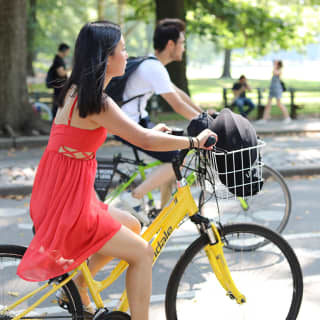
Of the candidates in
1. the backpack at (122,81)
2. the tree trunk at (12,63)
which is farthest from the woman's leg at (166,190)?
the tree trunk at (12,63)

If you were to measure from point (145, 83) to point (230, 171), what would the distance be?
1.96 metres

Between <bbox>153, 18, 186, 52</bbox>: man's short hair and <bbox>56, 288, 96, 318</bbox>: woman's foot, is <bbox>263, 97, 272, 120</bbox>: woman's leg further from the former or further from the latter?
<bbox>56, 288, 96, 318</bbox>: woman's foot

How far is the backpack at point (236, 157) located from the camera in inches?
121

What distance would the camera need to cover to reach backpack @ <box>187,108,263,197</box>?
308 centimetres

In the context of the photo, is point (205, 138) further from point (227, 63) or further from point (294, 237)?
point (227, 63)

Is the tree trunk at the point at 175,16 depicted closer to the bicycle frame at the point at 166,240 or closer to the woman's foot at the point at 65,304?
the bicycle frame at the point at 166,240

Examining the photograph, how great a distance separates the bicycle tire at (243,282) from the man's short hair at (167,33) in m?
2.16

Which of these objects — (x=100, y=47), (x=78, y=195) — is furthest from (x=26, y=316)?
(x=100, y=47)

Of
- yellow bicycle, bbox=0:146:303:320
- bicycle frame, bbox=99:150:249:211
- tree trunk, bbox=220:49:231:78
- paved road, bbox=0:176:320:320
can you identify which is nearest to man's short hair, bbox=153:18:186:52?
bicycle frame, bbox=99:150:249:211

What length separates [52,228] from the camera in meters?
2.84

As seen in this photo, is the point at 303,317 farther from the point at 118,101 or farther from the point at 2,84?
the point at 2,84

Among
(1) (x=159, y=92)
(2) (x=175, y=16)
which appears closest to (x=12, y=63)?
(2) (x=175, y=16)

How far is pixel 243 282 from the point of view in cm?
356

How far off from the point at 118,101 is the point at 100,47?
219 cm
